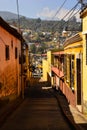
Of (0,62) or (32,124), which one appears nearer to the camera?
(32,124)

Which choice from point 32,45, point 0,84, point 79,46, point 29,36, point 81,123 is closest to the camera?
point 81,123

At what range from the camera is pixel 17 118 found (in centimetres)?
1767

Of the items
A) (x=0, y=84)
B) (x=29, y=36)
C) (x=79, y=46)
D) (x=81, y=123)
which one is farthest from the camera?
(x=29, y=36)

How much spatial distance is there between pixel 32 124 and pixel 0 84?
263 inches

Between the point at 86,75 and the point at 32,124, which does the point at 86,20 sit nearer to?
the point at 86,75

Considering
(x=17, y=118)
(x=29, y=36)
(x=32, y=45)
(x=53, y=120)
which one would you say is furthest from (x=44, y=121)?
(x=29, y=36)

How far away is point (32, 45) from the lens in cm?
14612

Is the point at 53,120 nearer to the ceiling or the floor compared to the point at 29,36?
nearer to the floor

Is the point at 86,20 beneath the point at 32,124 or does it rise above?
above

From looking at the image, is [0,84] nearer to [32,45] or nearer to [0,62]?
[0,62]

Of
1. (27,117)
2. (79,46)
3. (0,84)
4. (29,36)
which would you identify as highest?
(29,36)

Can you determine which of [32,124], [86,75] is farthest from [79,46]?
[32,124]

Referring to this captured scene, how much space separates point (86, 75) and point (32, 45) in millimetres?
129079

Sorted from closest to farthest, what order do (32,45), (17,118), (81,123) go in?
(81,123), (17,118), (32,45)
